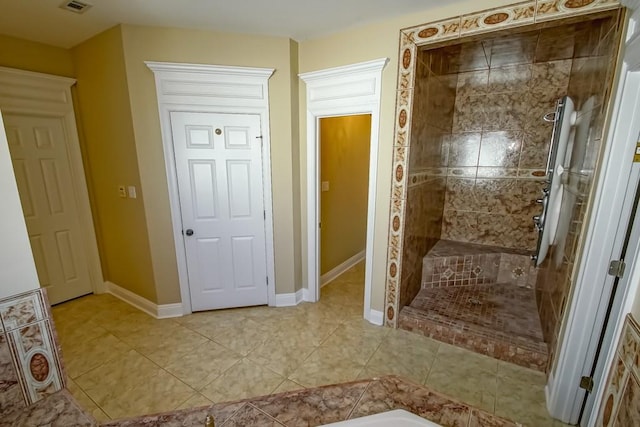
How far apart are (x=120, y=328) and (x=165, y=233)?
0.95 metres

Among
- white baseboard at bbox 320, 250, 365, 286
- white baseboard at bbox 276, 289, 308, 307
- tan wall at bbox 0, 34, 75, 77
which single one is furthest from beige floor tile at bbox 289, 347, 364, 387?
tan wall at bbox 0, 34, 75, 77

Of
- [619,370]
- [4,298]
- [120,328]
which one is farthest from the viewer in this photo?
[120,328]

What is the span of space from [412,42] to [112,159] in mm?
2785

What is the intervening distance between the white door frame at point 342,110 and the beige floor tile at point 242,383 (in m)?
1.10

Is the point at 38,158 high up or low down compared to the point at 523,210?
up

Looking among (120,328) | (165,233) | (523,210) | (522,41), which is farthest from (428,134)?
(120,328)

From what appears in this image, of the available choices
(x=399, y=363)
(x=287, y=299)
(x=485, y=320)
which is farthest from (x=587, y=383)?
(x=287, y=299)

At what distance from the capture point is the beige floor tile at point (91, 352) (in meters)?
2.13

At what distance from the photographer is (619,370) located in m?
0.99

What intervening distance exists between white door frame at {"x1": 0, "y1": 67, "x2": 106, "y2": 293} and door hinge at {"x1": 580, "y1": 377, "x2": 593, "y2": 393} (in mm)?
4232

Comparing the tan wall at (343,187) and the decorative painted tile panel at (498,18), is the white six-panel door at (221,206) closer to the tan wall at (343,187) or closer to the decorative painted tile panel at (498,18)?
the tan wall at (343,187)

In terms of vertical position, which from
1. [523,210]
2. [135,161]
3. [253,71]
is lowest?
[523,210]

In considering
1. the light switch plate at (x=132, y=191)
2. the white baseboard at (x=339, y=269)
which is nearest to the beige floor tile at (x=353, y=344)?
the white baseboard at (x=339, y=269)

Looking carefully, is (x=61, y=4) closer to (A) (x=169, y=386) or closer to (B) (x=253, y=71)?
(B) (x=253, y=71)
